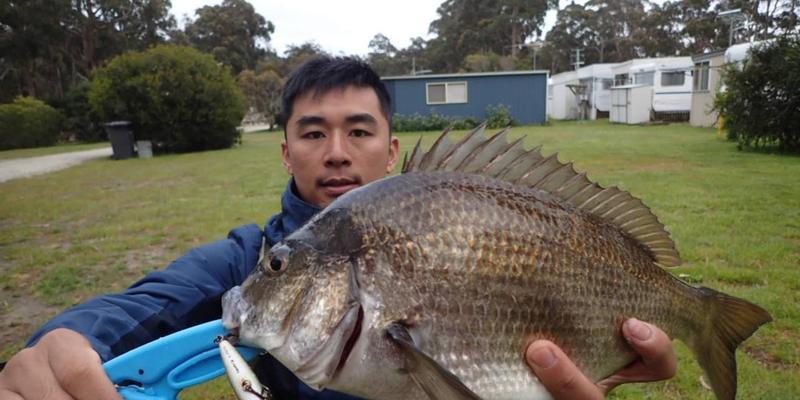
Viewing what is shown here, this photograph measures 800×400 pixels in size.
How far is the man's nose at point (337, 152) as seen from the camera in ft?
7.91

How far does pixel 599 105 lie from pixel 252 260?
41.2 meters

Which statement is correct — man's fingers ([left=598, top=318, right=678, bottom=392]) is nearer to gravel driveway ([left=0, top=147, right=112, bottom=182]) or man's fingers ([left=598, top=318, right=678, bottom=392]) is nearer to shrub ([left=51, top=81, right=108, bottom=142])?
gravel driveway ([left=0, top=147, right=112, bottom=182])

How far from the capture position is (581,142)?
67.4 ft

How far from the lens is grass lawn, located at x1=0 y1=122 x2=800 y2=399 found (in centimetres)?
431

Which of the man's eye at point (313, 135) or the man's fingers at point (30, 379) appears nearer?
the man's fingers at point (30, 379)

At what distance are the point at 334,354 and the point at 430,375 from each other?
28 centimetres

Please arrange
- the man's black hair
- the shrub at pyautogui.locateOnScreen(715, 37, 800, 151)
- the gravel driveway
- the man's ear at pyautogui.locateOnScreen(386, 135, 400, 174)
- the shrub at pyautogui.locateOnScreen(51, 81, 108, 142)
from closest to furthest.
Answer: the man's black hair
the man's ear at pyautogui.locateOnScreen(386, 135, 400, 174)
the shrub at pyautogui.locateOnScreen(715, 37, 800, 151)
the gravel driveway
the shrub at pyautogui.locateOnScreen(51, 81, 108, 142)

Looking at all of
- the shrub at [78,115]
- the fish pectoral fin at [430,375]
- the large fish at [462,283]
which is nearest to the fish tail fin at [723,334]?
the large fish at [462,283]

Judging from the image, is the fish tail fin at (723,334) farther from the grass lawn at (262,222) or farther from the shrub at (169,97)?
the shrub at (169,97)

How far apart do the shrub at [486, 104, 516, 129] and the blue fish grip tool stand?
101 ft

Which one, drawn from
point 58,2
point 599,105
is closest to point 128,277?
point 599,105

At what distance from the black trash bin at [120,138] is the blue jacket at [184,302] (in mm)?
21887

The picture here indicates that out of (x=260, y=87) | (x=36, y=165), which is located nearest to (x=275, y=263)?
(x=36, y=165)

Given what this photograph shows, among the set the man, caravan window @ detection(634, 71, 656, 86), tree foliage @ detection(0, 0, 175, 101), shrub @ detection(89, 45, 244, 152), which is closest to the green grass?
shrub @ detection(89, 45, 244, 152)
